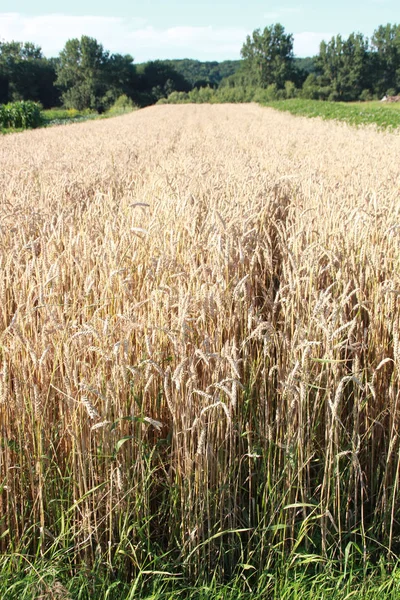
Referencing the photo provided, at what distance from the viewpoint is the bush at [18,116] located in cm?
2566

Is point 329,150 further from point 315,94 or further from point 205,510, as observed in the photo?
point 315,94

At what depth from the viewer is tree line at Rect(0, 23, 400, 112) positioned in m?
57.6

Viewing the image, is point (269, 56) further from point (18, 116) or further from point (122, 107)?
point (18, 116)

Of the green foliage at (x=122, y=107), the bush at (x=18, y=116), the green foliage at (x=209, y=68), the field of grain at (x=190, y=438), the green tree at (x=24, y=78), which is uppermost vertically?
the green foliage at (x=209, y=68)

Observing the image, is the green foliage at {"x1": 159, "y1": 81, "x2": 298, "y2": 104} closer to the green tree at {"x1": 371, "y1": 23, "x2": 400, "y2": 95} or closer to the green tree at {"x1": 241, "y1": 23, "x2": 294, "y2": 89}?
the green tree at {"x1": 241, "y1": 23, "x2": 294, "y2": 89}

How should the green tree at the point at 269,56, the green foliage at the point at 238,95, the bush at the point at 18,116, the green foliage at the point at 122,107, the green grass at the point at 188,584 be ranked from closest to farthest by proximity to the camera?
the green grass at the point at 188,584
the bush at the point at 18,116
the green foliage at the point at 122,107
the green foliage at the point at 238,95
the green tree at the point at 269,56

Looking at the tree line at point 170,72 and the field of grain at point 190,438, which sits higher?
the tree line at point 170,72

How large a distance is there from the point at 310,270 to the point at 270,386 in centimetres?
54

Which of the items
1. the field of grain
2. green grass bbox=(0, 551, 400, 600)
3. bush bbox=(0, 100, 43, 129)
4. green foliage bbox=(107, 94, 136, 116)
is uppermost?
green foliage bbox=(107, 94, 136, 116)

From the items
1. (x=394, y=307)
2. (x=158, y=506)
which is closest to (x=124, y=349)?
(x=158, y=506)

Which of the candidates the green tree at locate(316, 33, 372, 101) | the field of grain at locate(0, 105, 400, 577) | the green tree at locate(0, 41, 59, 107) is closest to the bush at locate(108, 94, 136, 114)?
the green tree at locate(0, 41, 59, 107)

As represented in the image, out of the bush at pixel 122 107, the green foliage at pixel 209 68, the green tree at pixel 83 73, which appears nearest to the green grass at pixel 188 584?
the bush at pixel 122 107

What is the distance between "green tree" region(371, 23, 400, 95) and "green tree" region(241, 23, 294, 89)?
35.3 ft

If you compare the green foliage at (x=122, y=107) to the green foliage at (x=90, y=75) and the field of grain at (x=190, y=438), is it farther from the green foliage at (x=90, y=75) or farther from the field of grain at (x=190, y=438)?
the field of grain at (x=190, y=438)
